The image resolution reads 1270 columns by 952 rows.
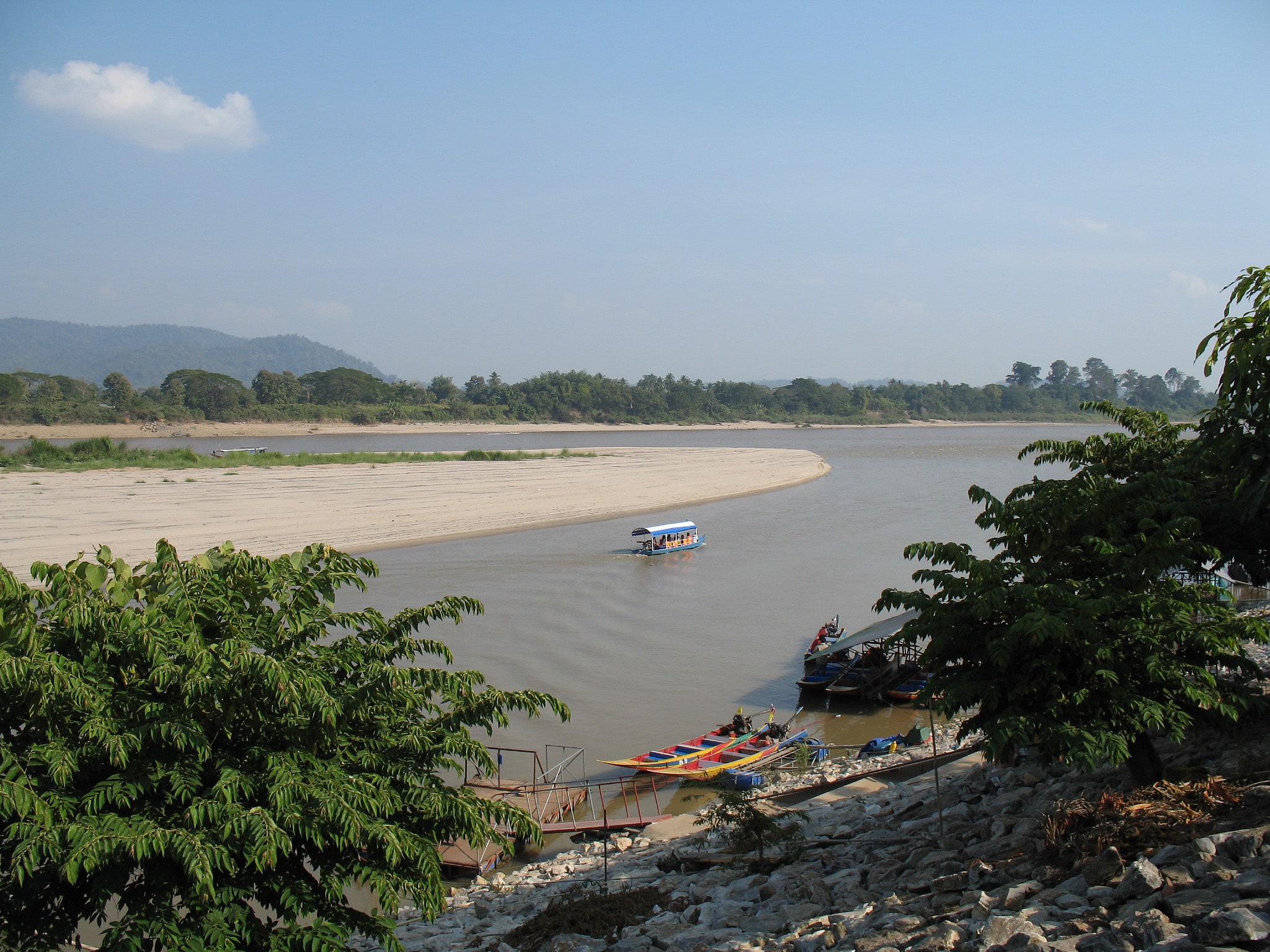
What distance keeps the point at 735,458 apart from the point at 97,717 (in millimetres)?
86815

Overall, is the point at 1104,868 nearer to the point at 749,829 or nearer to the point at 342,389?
the point at 749,829

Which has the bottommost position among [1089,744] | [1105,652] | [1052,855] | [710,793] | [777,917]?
[710,793]

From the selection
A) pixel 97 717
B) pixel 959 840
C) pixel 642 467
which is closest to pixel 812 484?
pixel 642 467

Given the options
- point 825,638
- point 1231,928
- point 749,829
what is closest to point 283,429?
point 825,638

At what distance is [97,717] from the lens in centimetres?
631

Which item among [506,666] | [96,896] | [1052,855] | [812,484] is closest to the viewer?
[96,896]

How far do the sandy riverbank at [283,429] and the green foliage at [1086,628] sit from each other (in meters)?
106

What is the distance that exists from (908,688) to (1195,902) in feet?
49.8

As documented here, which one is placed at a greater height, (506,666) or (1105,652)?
(1105,652)

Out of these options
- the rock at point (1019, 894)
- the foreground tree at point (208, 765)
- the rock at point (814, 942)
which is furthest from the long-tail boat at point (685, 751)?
the rock at point (1019, 894)

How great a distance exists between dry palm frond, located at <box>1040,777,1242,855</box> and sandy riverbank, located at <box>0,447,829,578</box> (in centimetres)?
3073

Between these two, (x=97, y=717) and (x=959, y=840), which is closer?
(x=97, y=717)

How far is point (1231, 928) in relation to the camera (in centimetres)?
559

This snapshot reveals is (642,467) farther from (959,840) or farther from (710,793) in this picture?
(959,840)
